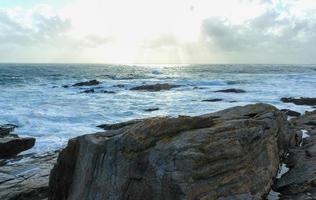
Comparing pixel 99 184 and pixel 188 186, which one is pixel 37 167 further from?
pixel 188 186

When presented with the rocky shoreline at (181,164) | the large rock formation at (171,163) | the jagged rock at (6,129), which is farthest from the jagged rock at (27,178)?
the jagged rock at (6,129)

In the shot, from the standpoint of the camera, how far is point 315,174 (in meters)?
10.3

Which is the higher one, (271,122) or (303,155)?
(271,122)

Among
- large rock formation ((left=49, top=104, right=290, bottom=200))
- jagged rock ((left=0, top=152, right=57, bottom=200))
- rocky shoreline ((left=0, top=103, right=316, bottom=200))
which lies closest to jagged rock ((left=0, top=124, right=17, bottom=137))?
jagged rock ((left=0, top=152, right=57, bottom=200))

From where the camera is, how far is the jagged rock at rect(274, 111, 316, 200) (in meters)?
9.65

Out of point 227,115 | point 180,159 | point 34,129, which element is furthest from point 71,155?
point 34,129

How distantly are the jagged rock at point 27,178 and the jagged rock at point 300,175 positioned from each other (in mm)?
6731

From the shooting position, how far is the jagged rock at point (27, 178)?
1181 centimetres

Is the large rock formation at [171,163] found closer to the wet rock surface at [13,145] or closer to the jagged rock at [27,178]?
the jagged rock at [27,178]

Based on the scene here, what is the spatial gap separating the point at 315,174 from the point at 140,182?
186 inches

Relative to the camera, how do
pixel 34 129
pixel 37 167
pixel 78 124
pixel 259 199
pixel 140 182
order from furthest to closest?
pixel 78 124 → pixel 34 129 → pixel 37 167 → pixel 259 199 → pixel 140 182

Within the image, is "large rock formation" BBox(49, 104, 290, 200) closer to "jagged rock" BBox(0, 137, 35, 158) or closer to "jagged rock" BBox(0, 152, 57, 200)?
"jagged rock" BBox(0, 152, 57, 200)

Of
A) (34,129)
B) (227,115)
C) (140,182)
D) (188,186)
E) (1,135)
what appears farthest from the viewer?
(34,129)

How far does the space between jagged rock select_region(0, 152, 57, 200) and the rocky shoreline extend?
0.19ft
